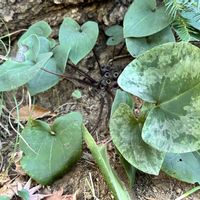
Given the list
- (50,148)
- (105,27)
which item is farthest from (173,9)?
(50,148)

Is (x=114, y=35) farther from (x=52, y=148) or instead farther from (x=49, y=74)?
(x=52, y=148)

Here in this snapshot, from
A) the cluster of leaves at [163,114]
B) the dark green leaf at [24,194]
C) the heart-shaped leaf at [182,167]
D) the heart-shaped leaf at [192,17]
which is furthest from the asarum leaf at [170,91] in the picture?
the dark green leaf at [24,194]

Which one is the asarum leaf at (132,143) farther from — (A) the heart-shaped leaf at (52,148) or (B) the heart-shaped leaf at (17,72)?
(B) the heart-shaped leaf at (17,72)

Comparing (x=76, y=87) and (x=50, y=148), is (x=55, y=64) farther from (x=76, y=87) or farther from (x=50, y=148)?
(x=50, y=148)

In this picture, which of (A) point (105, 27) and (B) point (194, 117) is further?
(A) point (105, 27)

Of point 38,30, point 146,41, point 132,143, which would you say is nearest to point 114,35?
point 146,41
